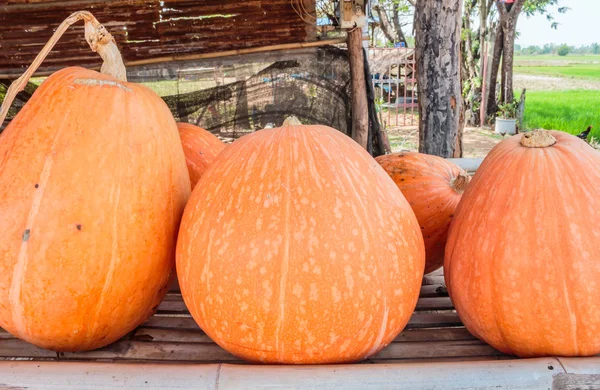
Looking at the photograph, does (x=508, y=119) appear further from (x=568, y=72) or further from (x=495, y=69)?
(x=568, y=72)

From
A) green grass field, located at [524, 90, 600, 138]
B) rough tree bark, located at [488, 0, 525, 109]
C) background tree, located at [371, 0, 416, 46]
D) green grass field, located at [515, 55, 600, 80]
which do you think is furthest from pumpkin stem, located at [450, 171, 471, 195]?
green grass field, located at [515, 55, 600, 80]

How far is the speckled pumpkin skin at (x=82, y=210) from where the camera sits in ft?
3.05

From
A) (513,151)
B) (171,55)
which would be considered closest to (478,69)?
(171,55)

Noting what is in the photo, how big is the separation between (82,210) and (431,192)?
898 mm

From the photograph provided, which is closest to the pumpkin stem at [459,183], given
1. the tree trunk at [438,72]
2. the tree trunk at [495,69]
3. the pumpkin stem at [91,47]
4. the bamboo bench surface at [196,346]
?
the bamboo bench surface at [196,346]

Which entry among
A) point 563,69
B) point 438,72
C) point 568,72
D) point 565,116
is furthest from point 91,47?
point 563,69

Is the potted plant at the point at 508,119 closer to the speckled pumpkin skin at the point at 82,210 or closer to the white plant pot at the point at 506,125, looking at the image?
the white plant pot at the point at 506,125

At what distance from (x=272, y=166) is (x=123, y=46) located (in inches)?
134

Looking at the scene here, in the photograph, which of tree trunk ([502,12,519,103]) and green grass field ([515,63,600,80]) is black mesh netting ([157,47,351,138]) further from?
green grass field ([515,63,600,80])

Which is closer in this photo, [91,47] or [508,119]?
[91,47]

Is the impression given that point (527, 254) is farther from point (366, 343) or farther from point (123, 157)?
point (123, 157)

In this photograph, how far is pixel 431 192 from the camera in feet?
4.49

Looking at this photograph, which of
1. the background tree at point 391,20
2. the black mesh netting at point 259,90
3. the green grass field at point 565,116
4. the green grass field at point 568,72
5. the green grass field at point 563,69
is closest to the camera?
the black mesh netting at point 259,90

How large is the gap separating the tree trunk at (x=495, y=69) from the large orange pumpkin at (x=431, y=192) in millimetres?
11132
